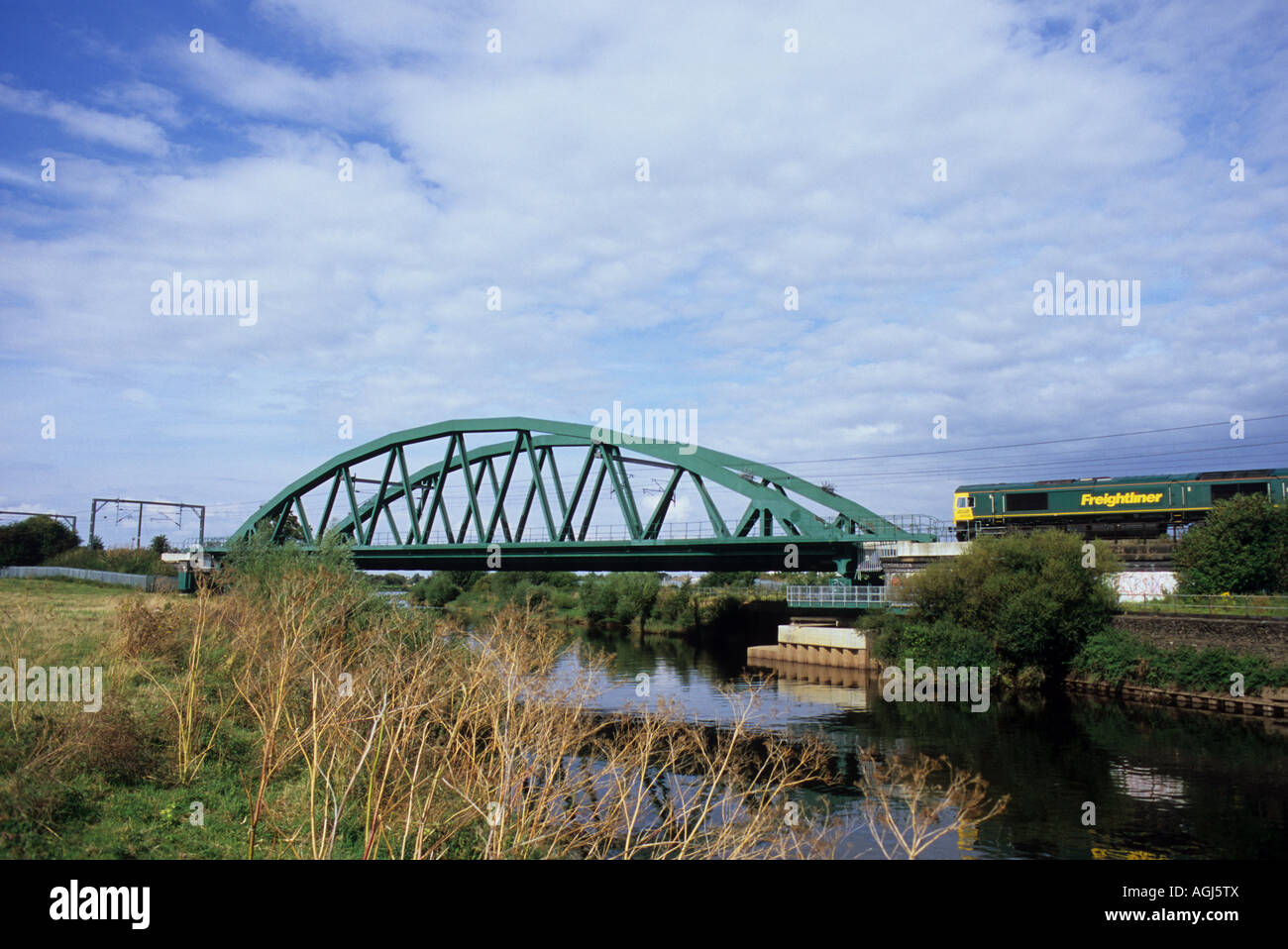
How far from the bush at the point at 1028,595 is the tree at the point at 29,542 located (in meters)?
73.5

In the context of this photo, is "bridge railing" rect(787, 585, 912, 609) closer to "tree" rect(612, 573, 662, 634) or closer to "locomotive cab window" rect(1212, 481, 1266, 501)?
"locomotive cab window" rect(1212, 481, 1266, 501)

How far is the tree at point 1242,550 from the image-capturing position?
146 ft

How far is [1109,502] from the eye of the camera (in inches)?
2201

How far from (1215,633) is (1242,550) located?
37.0 feet

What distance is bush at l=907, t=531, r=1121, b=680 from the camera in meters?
40.1

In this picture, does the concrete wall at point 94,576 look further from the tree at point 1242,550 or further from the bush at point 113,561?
the tree at point 1242,550

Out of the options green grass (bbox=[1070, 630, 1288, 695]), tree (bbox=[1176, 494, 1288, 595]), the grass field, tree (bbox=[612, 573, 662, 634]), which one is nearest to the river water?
green grass (bbox=[1070, 630, 1288, 695])

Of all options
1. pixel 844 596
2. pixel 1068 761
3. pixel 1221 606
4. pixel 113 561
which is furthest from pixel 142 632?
pixel 113 561

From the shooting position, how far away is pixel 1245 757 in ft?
88.2

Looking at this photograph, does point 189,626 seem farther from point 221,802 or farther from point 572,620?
point 572,620

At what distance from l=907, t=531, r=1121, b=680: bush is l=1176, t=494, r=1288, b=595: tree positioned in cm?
708

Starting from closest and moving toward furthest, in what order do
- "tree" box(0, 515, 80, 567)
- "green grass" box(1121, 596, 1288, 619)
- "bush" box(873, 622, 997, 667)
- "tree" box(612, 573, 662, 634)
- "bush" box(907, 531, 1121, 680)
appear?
"green grass" box(1121, 596, 1288, 619), "bush" box(907, 531, 1121, 680), "bush" box(873, 622, 997, 667), "tree" box(0, 515, 80, 567), "tree" box(612, 573, 662, 634)

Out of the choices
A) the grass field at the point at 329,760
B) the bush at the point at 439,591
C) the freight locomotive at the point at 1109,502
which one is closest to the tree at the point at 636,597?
the bush at the point at 439,591
